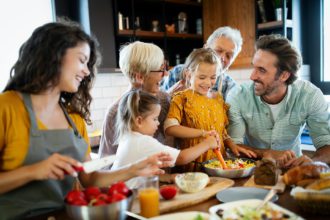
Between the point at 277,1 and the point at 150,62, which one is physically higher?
the point at 277,1

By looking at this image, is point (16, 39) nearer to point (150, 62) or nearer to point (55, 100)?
point (150, 62)

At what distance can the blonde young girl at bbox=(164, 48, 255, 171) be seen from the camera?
1825mm

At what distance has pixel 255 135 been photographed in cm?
217

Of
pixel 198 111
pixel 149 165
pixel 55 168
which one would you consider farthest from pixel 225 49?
pixel 55 168

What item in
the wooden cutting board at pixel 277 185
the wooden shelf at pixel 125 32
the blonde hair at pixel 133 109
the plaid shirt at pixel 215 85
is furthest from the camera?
the wooden shelf at pixel 125 32

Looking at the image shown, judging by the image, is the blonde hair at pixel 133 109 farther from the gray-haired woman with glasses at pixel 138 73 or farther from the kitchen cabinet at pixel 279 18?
the kitchen cabinet at pixel 279 18

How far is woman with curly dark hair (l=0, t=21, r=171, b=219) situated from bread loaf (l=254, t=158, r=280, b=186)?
413mm

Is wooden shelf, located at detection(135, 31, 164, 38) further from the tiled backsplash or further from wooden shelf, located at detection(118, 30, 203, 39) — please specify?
the tiled backsplash

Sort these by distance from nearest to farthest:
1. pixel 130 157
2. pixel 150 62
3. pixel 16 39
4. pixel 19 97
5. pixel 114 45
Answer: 1. pixel 19 97
2. pixel 130 157
3. pixel 150 62
4. pixel 16 39
5. pixel 114 45

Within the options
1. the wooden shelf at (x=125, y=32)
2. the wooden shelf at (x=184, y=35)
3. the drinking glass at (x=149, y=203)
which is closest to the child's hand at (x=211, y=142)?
the drinking glass at (x=149, y=203)

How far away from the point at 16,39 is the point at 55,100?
1904mm

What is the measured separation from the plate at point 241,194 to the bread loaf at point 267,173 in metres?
0.08

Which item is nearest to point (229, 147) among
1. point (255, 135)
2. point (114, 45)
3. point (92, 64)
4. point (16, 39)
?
point (255, 135)

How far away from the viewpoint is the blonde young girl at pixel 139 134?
61.6 inches
